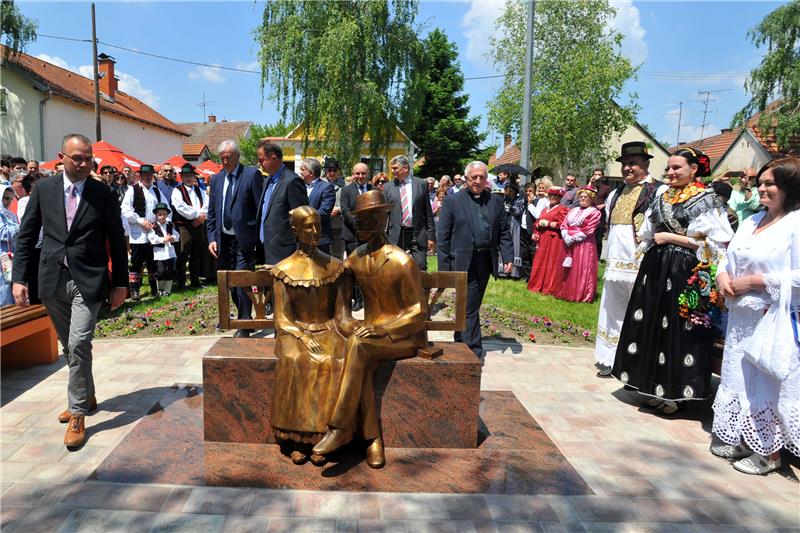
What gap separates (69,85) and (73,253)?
3404 cm

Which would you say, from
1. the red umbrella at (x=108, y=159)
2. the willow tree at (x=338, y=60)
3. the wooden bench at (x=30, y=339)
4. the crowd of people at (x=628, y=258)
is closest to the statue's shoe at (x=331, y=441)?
the crowd of people at (x=628, y=258)

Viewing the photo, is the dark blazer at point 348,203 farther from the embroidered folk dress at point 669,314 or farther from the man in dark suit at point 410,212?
the embroidered folk dress at point 669,314

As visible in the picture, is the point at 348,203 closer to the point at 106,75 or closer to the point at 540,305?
the point at 540,305

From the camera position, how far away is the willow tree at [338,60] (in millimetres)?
23172

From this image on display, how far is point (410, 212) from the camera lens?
7395mm

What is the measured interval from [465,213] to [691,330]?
96.3 inches

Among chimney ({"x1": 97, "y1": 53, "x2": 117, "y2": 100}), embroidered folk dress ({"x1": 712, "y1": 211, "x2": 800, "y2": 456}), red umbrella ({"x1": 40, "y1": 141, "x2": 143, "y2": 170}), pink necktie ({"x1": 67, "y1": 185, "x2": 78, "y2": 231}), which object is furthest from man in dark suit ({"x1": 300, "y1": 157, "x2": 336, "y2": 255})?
chimney ({"x1": 97, "y1": 53, "x2": 117, "y2": 100})

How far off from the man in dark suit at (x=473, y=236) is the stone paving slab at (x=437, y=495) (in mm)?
1138

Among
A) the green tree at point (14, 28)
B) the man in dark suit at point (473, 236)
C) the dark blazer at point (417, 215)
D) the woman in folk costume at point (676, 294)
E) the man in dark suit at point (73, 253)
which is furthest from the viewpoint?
the green tree at point (14, 28)

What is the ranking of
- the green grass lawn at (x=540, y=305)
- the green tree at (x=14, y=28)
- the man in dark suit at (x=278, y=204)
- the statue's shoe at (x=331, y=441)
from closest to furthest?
the statue's shoe at (x=331, y=441) → the man in dark suit at (x=278, y=204) → the green grass lawn at (x=540, y=305) → the green tree at (x=14, y=28)

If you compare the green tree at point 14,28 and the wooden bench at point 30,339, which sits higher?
the green tree at point 14,28

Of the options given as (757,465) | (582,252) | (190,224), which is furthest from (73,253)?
(582,252)

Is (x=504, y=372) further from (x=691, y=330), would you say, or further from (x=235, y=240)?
(x=235, y=240)

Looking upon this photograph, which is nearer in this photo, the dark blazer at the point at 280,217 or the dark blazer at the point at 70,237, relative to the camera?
the dark blazer at the point at 70,237
